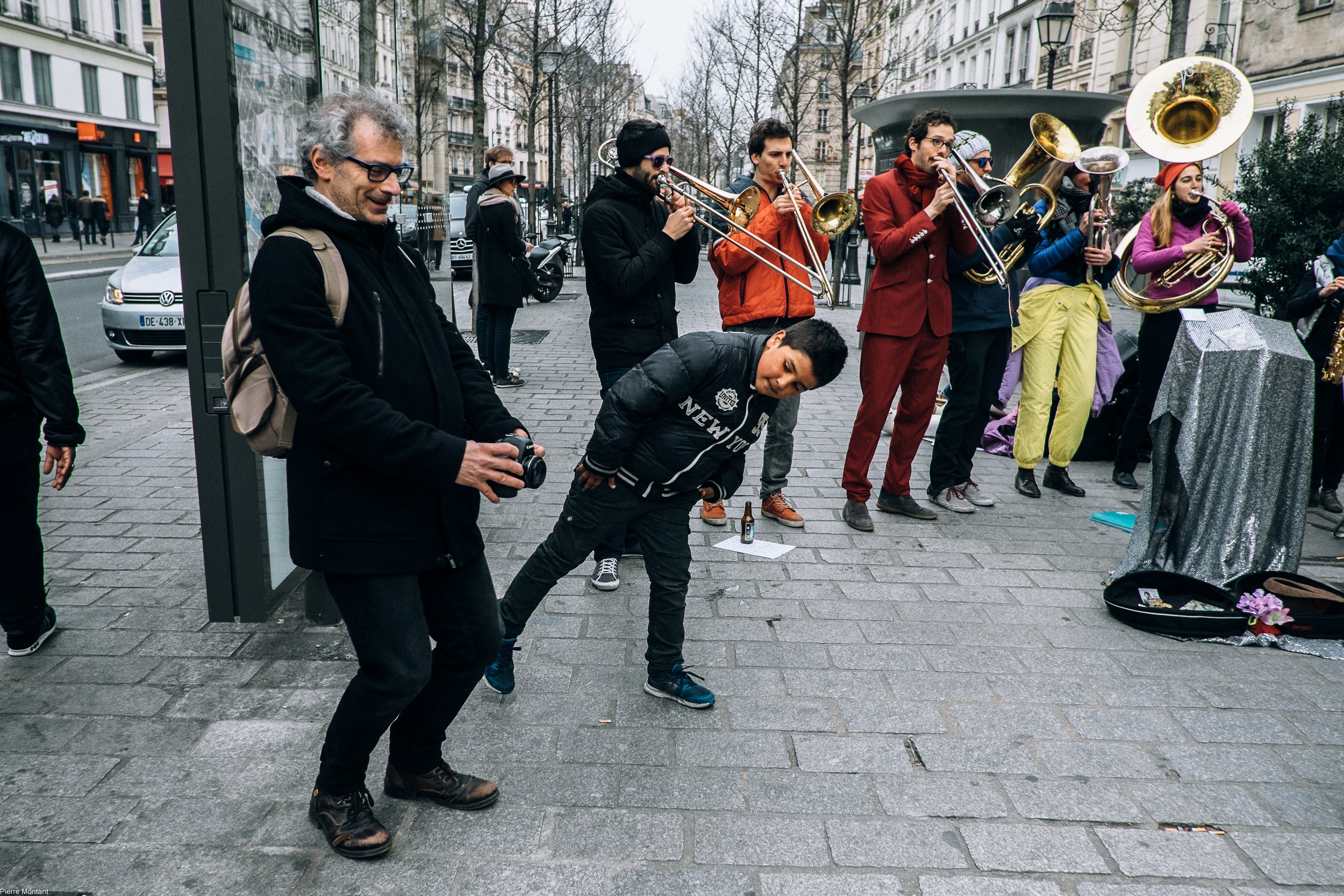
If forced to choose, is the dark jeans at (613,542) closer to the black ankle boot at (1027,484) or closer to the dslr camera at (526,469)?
the dslr camera at (526,469)

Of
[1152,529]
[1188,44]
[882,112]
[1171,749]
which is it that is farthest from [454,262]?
[1188,44]

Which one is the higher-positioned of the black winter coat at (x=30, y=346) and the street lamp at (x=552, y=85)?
the street lamp at (x=552, y=85)

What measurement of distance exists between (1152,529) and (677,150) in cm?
5204

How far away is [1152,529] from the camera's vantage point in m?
4.72

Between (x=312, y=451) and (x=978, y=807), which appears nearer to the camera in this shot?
(x=312, y=451)


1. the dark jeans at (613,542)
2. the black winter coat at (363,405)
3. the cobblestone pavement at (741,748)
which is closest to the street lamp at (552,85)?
the dark jeans at (613,542)

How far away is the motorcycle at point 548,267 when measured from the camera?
55.5 ft

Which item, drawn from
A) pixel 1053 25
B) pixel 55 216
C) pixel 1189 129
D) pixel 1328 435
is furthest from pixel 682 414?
pixel 55 216

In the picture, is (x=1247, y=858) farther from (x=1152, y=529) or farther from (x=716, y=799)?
(x=1152, y=529)

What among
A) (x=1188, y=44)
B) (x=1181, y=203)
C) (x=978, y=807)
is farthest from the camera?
(x=1188, y=44)

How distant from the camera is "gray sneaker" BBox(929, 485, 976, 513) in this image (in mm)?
6027

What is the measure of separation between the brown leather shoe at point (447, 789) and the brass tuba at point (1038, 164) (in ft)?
13.6

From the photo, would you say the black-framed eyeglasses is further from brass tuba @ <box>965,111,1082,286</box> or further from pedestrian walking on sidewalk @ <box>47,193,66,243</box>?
pedestrian walking on sidewalk @ <box>47,193,66,243</box>

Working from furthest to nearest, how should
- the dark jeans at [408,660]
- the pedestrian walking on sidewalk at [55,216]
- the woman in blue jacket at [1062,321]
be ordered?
the pedestrian walking on sidewalk at [55,216] → the woman in blue jacket at [1062,321] → the dark jeans at [408,660]
